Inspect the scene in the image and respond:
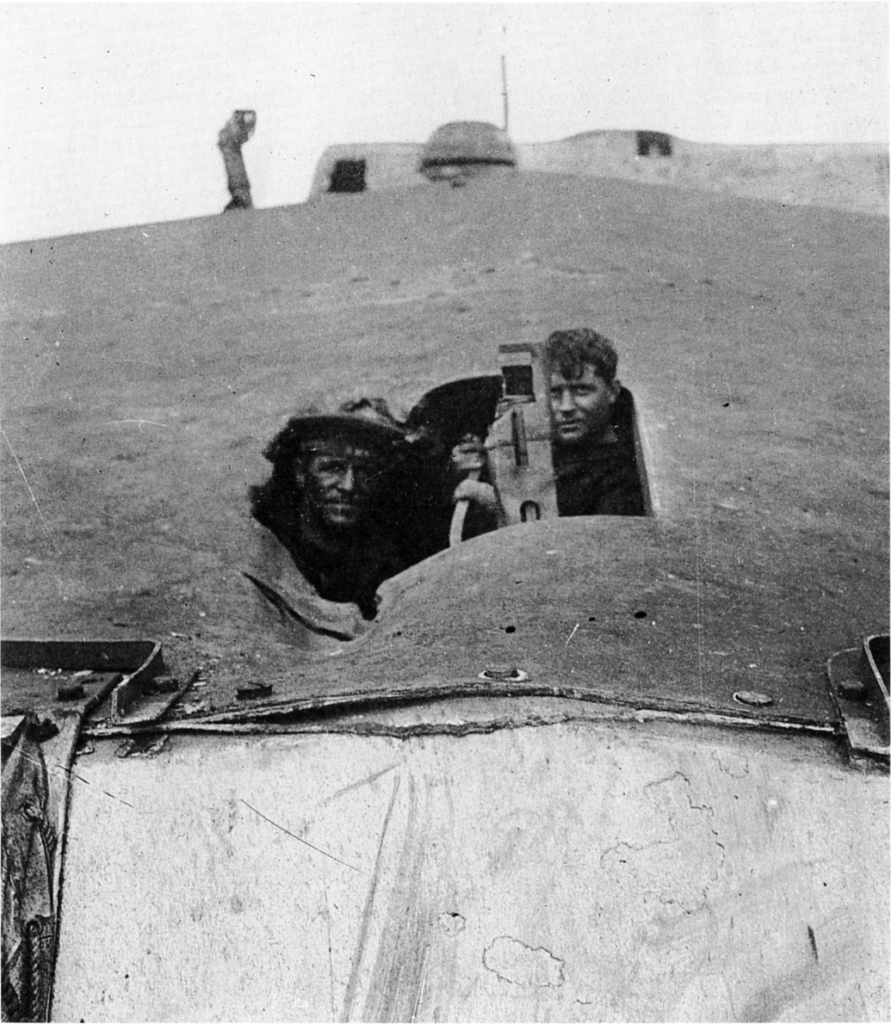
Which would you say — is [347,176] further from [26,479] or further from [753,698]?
[753,698]

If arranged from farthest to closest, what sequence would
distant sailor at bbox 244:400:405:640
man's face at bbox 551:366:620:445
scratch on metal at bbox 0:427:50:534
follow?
man's face at bbox 551:366:620:445 → scratch on metal at bbox 0:427:50:534 → distant sailor at bbox 244:400:405:640

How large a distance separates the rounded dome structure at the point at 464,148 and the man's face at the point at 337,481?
5256mm

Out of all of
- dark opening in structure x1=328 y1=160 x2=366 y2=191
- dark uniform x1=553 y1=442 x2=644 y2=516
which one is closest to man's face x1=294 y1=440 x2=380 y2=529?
dark uniform x1=553 y1=442 x2=644 y2=516

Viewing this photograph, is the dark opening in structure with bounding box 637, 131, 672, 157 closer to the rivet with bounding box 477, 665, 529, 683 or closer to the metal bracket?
the metal bracket

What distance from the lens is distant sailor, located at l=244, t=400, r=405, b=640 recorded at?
6.05m

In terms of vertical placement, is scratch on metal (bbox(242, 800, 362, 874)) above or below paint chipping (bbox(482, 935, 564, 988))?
above

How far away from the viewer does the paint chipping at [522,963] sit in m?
3.90

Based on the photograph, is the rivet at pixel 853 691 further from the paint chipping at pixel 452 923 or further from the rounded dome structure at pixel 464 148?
the rounded dome structure at pixel 464 148

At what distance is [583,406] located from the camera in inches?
278

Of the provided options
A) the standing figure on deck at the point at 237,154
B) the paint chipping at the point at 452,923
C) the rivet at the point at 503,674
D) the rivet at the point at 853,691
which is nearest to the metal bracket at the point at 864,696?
the rivet at the point at 853,691

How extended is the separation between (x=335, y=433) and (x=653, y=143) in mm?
6795

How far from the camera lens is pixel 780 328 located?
324 inches

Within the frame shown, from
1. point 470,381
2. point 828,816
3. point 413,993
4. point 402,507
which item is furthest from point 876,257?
point 413,993

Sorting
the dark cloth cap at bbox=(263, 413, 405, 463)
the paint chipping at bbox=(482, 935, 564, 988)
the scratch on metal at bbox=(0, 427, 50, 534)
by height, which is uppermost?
the scratch on metal at bbox=(0, 427, 50, 534)
